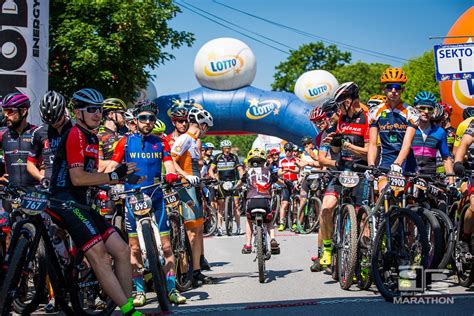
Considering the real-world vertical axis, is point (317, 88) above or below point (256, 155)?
above

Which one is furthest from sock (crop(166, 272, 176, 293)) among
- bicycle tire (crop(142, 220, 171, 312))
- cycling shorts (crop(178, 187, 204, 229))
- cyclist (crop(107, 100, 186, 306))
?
cycling shorts (crop(178, 187, 204, 229))

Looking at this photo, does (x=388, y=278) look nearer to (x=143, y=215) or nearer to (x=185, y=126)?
(x=143, y=215)

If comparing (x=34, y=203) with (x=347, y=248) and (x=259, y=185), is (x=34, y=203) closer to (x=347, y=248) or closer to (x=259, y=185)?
(x=347, y=248)

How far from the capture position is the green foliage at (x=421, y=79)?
74.8 metres

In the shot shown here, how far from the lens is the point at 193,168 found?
33.9 feet

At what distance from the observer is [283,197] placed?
2086 centimetres

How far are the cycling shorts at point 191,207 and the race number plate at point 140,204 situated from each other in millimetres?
1661

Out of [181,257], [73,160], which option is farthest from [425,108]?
[73,160]

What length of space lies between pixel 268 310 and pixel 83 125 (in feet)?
8.18

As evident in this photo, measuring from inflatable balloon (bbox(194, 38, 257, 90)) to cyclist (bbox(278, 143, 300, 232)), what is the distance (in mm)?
8562

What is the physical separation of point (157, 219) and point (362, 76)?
81.4 meters

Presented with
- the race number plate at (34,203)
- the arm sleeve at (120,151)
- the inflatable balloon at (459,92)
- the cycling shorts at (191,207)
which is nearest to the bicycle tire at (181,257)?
the cycling shorts at (191,207)

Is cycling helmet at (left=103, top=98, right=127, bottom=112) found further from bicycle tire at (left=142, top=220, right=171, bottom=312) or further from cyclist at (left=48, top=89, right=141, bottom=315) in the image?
cyclist at (left=48, top=89, right=141, bottom=315)

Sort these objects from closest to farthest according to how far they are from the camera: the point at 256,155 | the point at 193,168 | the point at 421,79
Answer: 1. the point at 193,168
2. the point at 256,155
3. the point at 421,79
